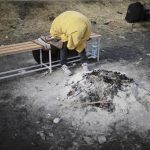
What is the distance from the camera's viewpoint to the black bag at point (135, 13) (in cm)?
1231

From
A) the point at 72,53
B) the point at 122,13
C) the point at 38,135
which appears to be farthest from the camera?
the point at 122,13

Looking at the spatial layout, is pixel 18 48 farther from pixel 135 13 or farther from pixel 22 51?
pixel 135 13

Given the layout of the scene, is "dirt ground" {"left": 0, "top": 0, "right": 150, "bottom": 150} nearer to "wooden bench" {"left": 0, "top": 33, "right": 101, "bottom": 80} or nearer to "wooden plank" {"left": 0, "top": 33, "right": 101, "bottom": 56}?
"wooden bench" {"left": 0, "top": 33, "right": 101, "bottom": 80}

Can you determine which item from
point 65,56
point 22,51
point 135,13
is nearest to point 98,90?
point 65,56

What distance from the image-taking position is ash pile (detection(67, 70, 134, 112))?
6051 millimetres

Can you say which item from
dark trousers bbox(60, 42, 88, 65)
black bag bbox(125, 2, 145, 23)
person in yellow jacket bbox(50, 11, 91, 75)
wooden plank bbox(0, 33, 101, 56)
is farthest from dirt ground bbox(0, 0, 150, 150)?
black bag bbox(125, 2, 145, 23)

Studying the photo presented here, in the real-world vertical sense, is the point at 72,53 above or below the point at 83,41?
below

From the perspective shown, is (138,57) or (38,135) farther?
(138,57)

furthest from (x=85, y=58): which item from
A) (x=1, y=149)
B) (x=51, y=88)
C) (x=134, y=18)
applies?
(x=134, y=18)

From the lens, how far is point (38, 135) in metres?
5.28

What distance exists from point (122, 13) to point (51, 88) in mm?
7492

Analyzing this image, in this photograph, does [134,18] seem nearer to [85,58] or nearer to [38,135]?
[85,58]

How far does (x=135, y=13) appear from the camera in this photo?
1234 centimetres

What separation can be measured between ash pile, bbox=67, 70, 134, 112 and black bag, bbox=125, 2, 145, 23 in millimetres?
6229
